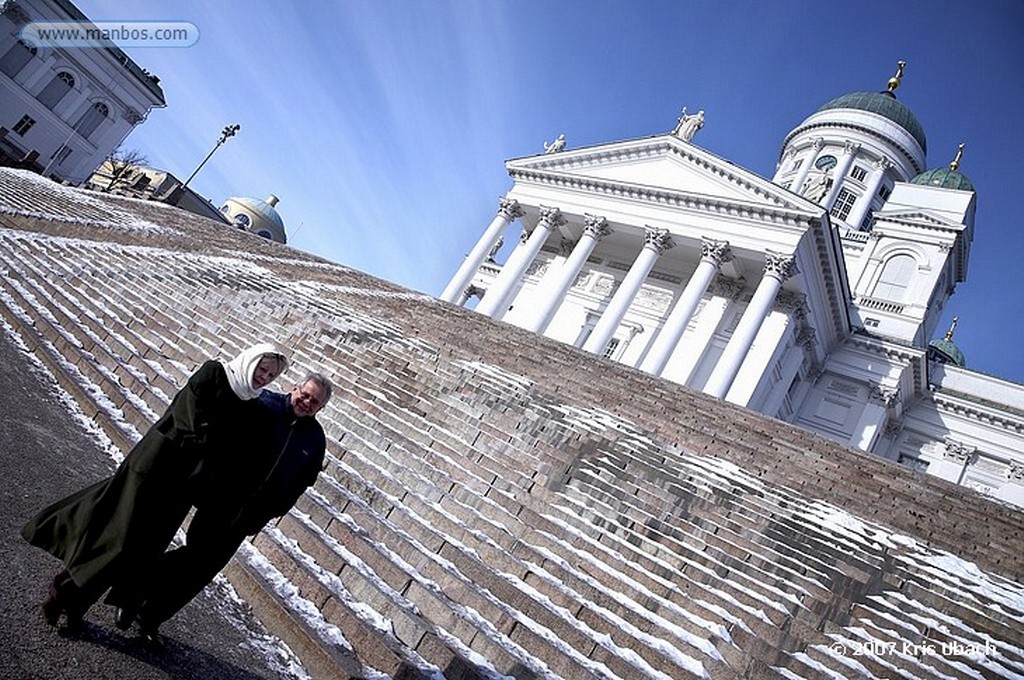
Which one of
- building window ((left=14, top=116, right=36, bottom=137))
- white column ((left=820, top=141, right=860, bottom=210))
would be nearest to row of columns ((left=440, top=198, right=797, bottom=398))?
white column ((left=820, top=141, right=860, bottom=210))

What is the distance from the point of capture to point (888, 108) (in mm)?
47094

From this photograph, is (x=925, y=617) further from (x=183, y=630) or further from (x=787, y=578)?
(x=183, y=630)

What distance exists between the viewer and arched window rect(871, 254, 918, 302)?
1325 inches

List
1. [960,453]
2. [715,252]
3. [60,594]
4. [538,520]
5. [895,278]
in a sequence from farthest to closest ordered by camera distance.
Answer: [895,278]
[960,453]
[715,252]
[538,520]
[60,594]

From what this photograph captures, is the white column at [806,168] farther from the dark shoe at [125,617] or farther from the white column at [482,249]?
the dark shoe at [125,617]

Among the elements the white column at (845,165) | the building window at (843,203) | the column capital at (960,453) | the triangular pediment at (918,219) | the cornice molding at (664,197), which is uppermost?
the white column at (845,165)

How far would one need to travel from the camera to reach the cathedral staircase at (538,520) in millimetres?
3857

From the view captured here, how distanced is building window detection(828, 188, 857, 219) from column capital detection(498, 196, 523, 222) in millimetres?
26459

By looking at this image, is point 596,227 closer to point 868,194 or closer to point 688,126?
point 688,126

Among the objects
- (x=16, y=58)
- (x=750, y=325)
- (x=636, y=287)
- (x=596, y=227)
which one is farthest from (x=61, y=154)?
(x=750, y=325)

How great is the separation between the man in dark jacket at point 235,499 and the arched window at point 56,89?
179 feet

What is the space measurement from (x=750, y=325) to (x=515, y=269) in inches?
430

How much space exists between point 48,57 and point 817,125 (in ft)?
190

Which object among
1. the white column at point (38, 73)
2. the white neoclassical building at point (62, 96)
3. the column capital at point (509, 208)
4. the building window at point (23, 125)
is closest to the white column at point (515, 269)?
the column capital at point (509, 208)
